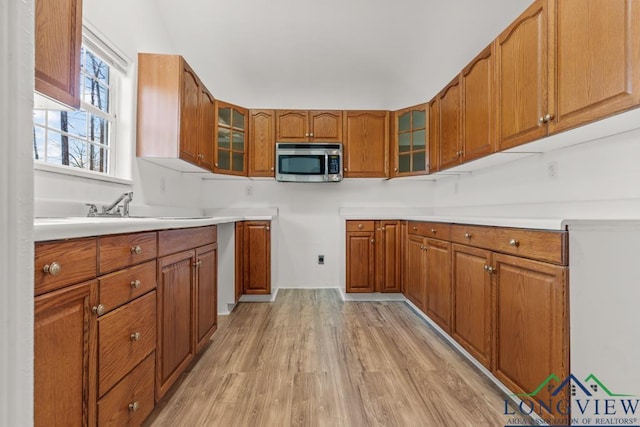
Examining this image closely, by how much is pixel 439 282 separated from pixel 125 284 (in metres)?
1.96

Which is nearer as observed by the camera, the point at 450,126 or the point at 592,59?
the point at 592,59

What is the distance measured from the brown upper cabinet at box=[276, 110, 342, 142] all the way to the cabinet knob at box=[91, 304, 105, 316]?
2.58 meters

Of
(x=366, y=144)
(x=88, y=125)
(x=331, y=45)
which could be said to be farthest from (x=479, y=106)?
(x=88, y=125)

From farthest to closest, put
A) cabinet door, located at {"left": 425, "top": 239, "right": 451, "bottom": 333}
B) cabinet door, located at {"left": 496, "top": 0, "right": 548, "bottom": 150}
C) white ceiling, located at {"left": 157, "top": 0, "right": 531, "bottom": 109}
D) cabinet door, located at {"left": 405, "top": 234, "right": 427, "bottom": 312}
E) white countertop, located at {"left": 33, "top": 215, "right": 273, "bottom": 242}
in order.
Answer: white ceiling, located at {"left": 157, "top": 0, "right": 531, "bottom": 109}
cabinet door, located at {"left": 405, "top": 234, "right": 427, "bottom": 312}
cabinet door, located at {"left": 425, "top": 239, "right": 451, "bottom": 333}
cabinet door, located at {"left": 496, "top": 0, "right": 548, "bottom": 150}
white countertop, located at {"left": 33, "top": 215, "right": 273, "bottom": 242}

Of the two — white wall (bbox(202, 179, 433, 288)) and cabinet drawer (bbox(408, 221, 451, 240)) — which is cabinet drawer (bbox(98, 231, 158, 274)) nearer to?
cabinet drawer (bbox(408, 221, 451, 240))

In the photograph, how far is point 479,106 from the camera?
1.98 metres

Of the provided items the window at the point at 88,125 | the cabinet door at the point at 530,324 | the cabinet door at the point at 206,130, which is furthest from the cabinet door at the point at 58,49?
the cabinet door at the point at 530,324

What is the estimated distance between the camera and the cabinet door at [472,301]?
1.54 m

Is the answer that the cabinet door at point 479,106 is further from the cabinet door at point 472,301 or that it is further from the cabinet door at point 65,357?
the cabinet door at point 65,357

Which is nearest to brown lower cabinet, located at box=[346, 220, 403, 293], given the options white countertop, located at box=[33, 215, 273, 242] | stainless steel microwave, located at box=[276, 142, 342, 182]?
stainless steel microwave, located at box=[276, 142, 342, 182]

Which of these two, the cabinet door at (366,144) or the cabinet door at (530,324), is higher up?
the cabinet door at (366,144)

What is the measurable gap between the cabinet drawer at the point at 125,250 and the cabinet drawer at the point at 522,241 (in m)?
1.63

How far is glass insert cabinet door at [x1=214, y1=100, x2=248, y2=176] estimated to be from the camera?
2998 millimetres

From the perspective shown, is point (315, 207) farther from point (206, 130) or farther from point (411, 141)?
point (206, 130)
